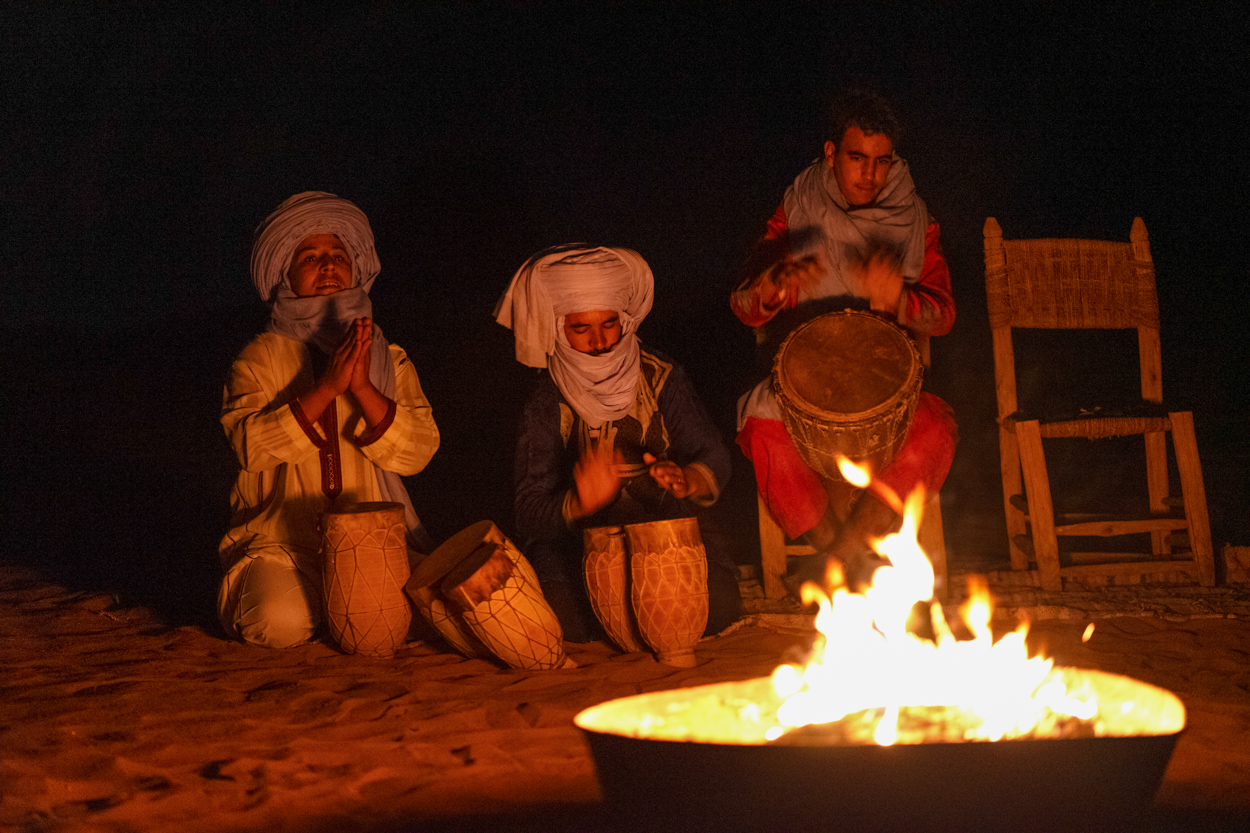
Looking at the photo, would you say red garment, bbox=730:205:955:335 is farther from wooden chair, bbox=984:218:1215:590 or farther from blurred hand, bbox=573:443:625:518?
blurred hand, bbox=573:443:625:518

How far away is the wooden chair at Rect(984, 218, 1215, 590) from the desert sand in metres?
0.32

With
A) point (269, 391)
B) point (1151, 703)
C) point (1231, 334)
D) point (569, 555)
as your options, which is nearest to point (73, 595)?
point (269, 391)

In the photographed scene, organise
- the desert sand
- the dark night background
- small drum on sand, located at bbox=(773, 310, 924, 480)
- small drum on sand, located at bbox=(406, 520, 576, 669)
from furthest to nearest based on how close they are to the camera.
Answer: the dark night background, small drum on sand, located at bbox=(773, 310, 924, 480), small drum on sand, located at bbox=(406, 520, 576, 669), the desert sand

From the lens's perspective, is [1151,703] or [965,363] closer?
[1151,703]

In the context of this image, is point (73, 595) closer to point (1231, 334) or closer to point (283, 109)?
point (283, 109)

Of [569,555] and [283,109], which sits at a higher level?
[283,109]

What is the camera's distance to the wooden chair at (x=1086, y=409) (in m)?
4.18

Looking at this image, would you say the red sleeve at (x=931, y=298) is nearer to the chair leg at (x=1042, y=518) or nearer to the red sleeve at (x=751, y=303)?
the red sleeve at (x=751, y=303)

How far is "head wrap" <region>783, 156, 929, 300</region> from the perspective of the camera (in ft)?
13.2

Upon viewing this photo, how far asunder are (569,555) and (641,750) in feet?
6.47

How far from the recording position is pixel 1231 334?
6.41m

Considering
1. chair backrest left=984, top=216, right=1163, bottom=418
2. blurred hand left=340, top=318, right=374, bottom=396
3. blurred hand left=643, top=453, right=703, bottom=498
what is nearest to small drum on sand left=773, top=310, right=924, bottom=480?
blurred hand left=643, top=453, right=703, bottom=498

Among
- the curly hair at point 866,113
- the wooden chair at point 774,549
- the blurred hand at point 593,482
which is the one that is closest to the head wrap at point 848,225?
the curly hair at point 866,113

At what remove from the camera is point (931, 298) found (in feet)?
13.3
